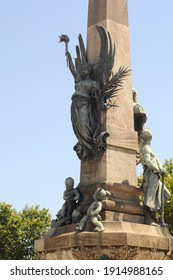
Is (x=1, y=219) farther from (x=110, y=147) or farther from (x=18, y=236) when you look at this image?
(x=110, y=147)

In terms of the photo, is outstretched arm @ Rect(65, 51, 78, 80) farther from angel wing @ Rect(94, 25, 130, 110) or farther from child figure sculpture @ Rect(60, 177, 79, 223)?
child figure sculpture @ Rect(60, 177, 79, 223)

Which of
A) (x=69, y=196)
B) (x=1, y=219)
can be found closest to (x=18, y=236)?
(x=1, y=219)

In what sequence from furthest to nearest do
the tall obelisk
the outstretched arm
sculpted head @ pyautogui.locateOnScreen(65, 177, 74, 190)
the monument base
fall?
the outstretched arm, sculpted head @ pyautogui.locateOnScreen(65, 177, 74, 190), the tall obelisk, the monument base

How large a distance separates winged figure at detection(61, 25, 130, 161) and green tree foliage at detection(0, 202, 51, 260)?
69.2 ft

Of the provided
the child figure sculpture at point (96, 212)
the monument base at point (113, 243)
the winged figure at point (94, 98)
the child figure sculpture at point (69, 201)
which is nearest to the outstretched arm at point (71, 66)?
the winged figure at point (94, 98)

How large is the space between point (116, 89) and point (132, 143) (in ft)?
4.59

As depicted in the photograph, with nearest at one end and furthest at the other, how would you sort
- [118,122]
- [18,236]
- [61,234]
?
[61,234] < [118,122] < [18,236]

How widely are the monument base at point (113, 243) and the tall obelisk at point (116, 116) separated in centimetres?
134

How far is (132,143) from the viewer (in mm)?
13875

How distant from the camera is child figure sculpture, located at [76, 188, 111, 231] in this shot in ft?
39.8

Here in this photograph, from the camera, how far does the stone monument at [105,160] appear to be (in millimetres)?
12039

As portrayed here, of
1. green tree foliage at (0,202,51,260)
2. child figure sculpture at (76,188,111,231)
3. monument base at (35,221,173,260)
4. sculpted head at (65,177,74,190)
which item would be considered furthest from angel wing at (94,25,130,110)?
green tree foliage at (0,202,51,260)

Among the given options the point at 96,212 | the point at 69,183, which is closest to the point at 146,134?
the point at 69,183

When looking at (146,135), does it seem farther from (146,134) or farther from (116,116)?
(116,116)
